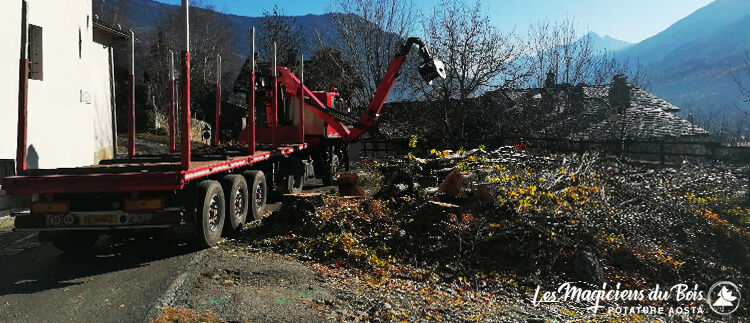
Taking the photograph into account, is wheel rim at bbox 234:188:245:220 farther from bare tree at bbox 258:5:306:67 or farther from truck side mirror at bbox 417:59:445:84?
bare tree at bbox 258:5:306:67

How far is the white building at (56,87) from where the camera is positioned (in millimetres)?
9266

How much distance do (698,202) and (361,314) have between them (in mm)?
8535

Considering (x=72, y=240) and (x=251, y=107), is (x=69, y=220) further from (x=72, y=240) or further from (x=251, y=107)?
(x=251, y=107)

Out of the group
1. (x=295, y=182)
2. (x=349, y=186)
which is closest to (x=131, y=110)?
(x=349, y=186)

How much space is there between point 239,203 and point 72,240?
2.20 m

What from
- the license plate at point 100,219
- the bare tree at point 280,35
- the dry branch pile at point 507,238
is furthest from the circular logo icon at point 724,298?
the bare tree at point 280,35

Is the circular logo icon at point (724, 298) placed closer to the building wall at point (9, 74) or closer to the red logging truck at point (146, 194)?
the red logging truck at point (146, 194)

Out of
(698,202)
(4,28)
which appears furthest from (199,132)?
(698,202)

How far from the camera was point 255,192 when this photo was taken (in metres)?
8.37

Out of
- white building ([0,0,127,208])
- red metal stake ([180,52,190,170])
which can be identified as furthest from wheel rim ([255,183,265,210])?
white building ([0,0,127,208])

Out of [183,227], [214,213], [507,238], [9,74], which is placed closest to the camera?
[183,227]

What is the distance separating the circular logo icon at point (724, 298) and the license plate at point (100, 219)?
7.23 m

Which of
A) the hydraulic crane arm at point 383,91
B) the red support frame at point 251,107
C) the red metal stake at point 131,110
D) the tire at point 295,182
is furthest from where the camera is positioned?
the hydraulic crane arm at point 383,91

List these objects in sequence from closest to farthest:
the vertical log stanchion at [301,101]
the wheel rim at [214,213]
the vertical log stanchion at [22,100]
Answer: the vertical log stanchion at [22,100]
the wheel rim at [214,213]
the vertical log stanchion at [301,101]
